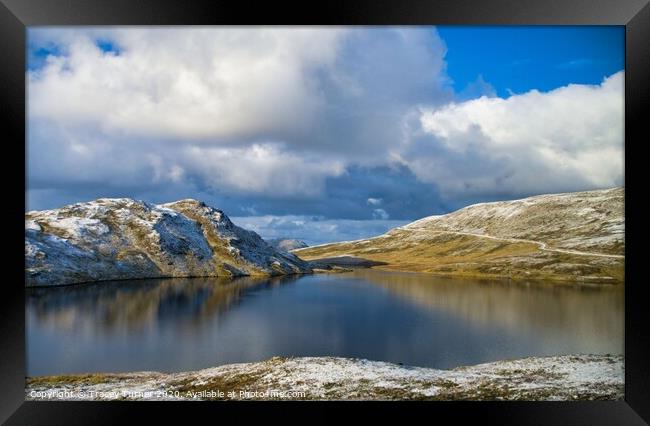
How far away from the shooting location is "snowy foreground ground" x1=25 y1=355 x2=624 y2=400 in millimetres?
14945

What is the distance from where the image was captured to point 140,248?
72875 millimetres

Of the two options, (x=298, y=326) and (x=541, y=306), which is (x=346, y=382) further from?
(x=541, y=306)

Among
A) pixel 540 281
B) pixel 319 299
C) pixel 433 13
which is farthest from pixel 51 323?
pixel 540 281

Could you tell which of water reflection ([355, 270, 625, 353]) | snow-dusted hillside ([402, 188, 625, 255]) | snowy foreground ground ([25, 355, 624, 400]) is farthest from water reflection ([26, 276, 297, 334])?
snow-dusted hillside ([402, 188, 625, 255])

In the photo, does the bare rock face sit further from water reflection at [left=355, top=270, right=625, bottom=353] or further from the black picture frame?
the black picture frame

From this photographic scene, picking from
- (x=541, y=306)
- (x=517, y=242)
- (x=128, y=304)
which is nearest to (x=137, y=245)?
(x=128, y=304)

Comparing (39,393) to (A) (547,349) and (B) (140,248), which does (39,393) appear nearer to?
(A) (547,349)

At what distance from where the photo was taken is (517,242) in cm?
11462

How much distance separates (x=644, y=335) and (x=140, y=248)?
7112 centimetres

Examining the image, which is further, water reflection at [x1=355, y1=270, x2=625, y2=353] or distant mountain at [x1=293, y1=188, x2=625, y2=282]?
distant mountain at [x1=293, y1=188, x2=625, y2=282]

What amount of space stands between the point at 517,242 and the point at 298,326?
9608cm

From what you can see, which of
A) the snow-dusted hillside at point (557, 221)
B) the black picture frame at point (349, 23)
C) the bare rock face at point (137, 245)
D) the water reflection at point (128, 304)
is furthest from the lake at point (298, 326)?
the snow-dusted hillside at point (557, 221)

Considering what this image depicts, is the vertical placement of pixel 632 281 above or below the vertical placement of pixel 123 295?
above

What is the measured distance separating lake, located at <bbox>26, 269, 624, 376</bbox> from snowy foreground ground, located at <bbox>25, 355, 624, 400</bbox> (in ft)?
11.1
